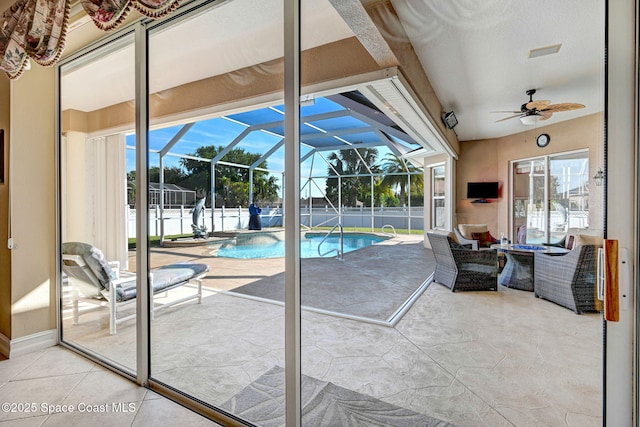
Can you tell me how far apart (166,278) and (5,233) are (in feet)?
4.52

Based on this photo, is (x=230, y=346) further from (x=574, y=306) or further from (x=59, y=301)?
(x=574, y=306)

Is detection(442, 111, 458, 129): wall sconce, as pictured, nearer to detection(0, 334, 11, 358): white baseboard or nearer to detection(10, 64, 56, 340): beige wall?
detection(10, 64, 56, 340): beige wall

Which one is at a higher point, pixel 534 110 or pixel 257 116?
pixel 257 116

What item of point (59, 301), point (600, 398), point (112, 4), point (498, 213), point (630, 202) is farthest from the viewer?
point (59, 301)

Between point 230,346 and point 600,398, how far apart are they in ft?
7.69

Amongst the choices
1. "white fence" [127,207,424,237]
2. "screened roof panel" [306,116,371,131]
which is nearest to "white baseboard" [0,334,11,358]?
"white fence" [127,207,424,237]

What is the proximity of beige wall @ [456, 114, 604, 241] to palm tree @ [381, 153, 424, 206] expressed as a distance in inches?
11.4

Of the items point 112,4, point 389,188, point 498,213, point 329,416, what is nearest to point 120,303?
point 329,416

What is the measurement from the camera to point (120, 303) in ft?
9.55

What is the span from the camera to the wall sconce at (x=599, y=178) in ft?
3.48

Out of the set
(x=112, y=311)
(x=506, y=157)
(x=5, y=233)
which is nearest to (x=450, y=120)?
(x=506, y=157)

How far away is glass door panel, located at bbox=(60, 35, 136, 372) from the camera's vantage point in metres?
2.67

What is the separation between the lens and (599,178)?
1.08m

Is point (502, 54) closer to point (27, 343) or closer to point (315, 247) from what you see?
point (315, 247)
